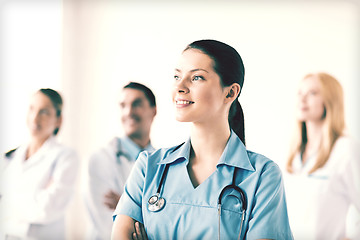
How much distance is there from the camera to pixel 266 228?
990 millimetres

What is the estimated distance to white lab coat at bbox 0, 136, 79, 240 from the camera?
2.16 meters

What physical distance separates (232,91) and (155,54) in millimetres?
1410

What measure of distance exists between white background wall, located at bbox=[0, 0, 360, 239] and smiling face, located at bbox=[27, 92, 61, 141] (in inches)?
2.0

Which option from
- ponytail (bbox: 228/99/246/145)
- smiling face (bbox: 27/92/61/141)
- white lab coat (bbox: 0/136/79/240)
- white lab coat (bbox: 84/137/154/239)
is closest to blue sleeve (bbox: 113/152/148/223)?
ponytail (bbox: 228/99/246/145)

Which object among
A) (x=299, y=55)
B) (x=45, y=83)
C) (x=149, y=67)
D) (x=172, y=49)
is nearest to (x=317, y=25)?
(x=299, y=55)

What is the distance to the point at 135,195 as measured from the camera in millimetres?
1107

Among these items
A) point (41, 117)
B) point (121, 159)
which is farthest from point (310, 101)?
point (41, 117)

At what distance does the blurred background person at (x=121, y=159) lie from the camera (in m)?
2.19

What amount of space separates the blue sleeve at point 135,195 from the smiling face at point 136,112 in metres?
1.05

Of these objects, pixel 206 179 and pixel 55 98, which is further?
pixel 55 98

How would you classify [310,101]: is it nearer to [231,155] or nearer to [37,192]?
[231,155]

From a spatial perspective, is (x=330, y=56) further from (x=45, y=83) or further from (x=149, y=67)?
(x=45, y=83)

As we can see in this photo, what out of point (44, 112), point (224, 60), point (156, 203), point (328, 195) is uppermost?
point (224, 60)

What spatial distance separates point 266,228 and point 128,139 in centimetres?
139
